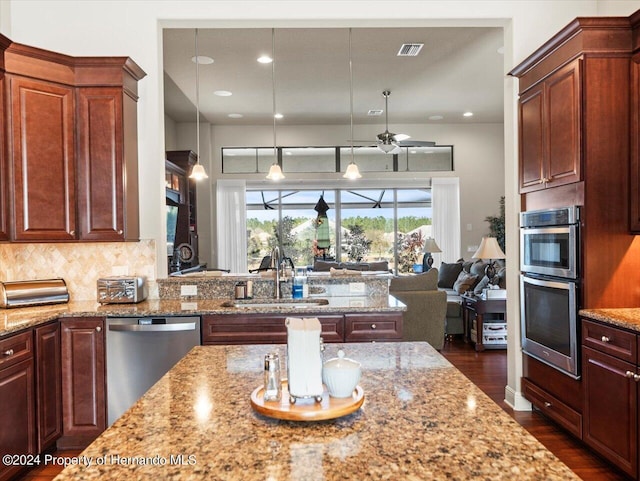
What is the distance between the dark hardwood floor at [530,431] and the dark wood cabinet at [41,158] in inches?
59.8

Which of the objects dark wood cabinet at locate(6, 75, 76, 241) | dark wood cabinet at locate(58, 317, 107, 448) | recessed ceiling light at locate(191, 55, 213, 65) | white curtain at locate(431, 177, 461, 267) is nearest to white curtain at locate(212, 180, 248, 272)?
recessed ceiling light at locate(191, 55, 213, 65)

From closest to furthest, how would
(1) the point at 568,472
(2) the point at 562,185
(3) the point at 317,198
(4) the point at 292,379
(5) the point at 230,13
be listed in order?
(1) the point at 568,472 < (4) the point at 292,379 < (2) the point at 562,185 < (5) the point at 230,13 < (3) the point at 317,198

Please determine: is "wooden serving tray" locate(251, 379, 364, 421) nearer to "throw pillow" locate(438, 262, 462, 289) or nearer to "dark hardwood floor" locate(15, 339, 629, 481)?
"dark hardwood floor" locate(15, 339, 629, 481)

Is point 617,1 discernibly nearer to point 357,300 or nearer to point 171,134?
point 357,300

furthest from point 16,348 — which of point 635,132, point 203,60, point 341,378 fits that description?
point 203,60

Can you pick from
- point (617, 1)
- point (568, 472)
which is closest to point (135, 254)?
point (568, 472)

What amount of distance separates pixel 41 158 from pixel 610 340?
3.71 metres

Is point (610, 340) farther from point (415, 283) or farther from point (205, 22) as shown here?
point (205, 22)

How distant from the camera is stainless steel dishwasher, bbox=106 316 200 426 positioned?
3.00 meters

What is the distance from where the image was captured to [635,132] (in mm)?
2717

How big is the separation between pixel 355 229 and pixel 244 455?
8199 mm

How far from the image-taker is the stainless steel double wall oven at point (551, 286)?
2.79 m

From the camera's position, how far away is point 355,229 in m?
9.12

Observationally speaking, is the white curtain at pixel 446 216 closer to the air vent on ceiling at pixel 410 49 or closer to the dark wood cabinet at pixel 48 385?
the air vent on ceiling at pixel 410 49
